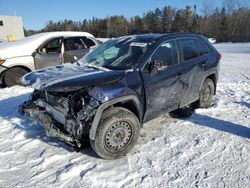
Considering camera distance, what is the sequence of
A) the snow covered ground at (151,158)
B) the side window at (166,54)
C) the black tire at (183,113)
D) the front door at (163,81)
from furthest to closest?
the black tire at (183,113)
the side window at (166,54)
the front door at (163,81)
the snow covered ground at (151,158)

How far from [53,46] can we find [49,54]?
14.7 inches

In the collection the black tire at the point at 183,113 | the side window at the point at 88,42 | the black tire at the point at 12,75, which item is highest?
the side window at the point at 88,42

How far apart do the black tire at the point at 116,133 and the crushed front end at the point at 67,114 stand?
21 cm

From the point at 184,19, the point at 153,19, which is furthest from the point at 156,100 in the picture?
the point at 153,19

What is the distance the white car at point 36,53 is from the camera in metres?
7.62

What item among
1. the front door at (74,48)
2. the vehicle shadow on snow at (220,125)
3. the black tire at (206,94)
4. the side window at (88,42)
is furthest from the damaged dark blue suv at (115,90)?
the side window at (88,42)

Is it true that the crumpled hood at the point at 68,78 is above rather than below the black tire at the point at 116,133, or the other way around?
above

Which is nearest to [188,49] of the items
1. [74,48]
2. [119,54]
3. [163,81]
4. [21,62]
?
[163,81]

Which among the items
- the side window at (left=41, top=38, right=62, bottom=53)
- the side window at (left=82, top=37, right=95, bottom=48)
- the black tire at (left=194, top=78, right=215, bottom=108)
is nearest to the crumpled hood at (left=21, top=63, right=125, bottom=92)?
the black tire at (left=194, top=78, right=215, bottom=108)

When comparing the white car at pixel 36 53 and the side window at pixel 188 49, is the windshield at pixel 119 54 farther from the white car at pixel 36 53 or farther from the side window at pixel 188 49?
the white car at pixel 36 53

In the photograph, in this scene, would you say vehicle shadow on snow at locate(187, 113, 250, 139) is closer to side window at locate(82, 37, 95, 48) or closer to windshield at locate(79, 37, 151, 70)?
windshield at locate(79, 37, 151, 70)

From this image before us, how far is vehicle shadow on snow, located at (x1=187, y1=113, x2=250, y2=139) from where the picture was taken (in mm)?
4633

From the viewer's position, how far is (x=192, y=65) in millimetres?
4941

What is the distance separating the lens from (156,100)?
4.22 meters
